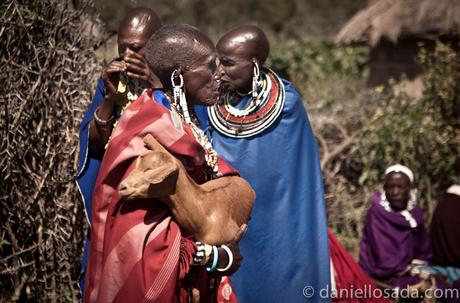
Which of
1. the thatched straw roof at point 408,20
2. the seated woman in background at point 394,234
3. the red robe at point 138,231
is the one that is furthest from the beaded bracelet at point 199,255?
the thatched straw roof at point 408,20

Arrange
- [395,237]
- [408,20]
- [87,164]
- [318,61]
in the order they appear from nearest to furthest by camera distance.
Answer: [87,164] < [395,237] < [408,20] < [318,61]

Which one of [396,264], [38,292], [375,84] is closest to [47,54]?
[38,292]

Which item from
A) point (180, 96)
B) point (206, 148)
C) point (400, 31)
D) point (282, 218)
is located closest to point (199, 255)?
point (206, 148)

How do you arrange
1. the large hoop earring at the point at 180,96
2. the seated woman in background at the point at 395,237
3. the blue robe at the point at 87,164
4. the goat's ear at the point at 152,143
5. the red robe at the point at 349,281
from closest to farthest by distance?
the goat's ear at the point at 152,143, the large hoop earring at the point at 180,96, the blue robe at the point at 87,164, the red robe at the point at 349,281, the seated woman in background at the point at 395,237

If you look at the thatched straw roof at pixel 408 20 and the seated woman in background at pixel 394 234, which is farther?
the thatched straw roof at pixel 408 20

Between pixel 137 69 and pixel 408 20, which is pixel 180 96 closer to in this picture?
pixel 137 69

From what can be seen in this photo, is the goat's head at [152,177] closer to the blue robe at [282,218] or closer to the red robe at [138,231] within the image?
the red robe at [138,231]

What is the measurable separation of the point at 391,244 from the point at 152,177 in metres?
3.68

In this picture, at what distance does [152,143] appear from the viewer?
268 centimetres

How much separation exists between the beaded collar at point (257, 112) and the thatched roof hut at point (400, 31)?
5025 mm

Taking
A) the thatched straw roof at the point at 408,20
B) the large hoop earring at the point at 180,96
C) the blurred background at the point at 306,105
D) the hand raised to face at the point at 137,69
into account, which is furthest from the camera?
the thatched straw roof at the point at 408,20

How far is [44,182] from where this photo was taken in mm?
4531

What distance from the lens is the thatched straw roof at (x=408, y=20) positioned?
9266 mm

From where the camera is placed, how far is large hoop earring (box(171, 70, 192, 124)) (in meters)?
2.98
